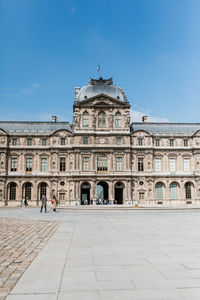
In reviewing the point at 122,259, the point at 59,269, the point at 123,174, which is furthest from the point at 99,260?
the point at 123,174

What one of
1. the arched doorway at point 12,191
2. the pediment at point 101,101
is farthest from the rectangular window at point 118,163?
the arched doorway at point 12,191

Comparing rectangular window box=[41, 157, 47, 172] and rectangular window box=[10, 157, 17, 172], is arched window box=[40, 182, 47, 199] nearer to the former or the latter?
rectangular window box=[41, 157, 47, 172]

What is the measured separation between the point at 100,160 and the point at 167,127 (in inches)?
651

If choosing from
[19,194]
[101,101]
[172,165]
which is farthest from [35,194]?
[172,165]

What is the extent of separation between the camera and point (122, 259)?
27.2 ft

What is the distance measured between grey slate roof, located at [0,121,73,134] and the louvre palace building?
1.66 feet

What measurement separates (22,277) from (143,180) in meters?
46.3

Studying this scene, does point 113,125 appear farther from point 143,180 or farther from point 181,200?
point 181,200

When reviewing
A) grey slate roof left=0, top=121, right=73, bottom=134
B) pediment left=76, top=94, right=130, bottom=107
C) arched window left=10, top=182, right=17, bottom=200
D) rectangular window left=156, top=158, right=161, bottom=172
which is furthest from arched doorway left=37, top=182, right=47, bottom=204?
rectangular window left=156, top=158, right=161, bottom=172

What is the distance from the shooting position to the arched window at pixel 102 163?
50844 mm

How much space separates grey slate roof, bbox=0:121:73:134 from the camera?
5392cm

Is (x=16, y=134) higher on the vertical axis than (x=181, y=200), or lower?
higher

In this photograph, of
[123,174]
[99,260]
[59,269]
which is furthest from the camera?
[123,174]

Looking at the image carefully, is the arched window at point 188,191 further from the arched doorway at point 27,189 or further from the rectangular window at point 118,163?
the arched doorway at point 27,189
